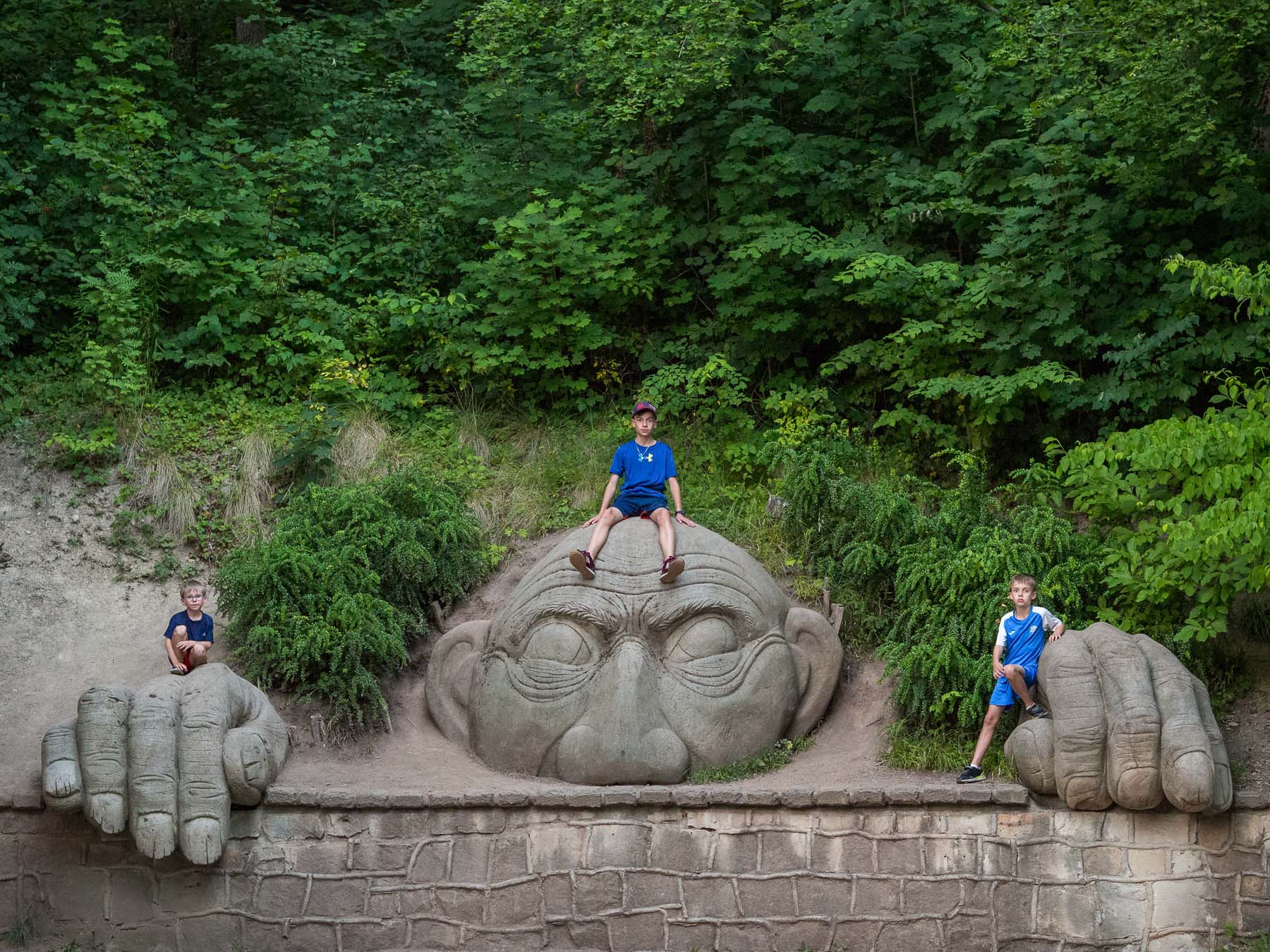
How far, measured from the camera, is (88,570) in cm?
975

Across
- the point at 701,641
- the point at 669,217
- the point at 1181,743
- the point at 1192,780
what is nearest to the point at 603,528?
the point at 701,641

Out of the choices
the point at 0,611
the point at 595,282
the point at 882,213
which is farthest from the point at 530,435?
the point at 0,611

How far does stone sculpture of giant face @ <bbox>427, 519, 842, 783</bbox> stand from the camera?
7.55m

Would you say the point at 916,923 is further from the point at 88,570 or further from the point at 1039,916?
the point at 88,570

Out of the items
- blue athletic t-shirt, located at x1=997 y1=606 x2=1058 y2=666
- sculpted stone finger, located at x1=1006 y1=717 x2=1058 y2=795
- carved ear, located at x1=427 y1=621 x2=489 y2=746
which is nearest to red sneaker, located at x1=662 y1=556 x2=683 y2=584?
carved ear, located at x1=427 y1=621 x2=489 y2=746

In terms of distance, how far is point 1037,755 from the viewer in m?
6.88

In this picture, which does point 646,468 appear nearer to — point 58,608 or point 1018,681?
point 1018,681

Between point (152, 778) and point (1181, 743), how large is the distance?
4.91 metres

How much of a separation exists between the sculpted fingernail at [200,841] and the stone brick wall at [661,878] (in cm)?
27

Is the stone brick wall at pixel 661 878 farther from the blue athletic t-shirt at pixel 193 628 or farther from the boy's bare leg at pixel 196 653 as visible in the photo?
the blue athletic t-shirt at pixel 193 628

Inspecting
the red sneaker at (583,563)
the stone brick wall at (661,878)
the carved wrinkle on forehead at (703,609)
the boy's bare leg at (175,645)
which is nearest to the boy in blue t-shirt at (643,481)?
the red sneaker at (583,563)

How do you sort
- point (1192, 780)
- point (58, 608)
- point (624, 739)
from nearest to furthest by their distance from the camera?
point (1192, 780)
point (624, 739)
point (58, 608)

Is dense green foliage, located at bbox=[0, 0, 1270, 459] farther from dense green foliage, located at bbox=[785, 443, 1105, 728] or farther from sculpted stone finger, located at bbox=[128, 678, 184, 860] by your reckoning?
sculpted stone finger, located at bbox=[128, 678, 184, 860]

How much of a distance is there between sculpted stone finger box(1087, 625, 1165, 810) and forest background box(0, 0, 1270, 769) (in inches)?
26.8
